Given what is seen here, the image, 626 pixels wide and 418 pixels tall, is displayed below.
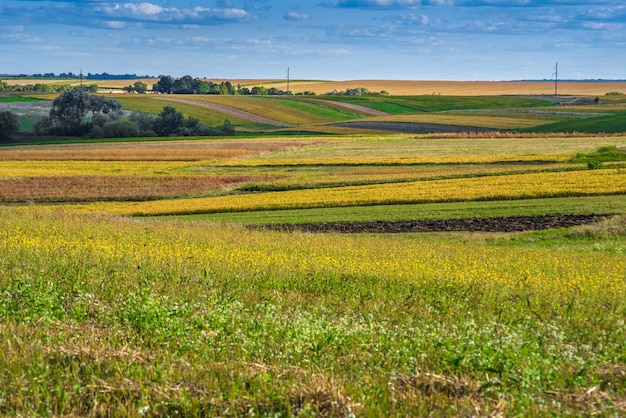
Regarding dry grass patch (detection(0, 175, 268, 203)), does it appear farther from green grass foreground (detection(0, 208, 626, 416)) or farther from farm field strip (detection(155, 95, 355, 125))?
farm field strip (detection(155, 95, 355, 125))

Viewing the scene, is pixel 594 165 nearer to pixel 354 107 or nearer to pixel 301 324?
pixel 301 324

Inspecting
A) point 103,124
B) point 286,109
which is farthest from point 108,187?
point 286,109

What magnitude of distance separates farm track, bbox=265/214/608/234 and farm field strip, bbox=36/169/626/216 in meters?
5.68

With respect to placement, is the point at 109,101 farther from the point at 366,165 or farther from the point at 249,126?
the point at 366,165

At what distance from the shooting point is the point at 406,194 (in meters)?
37.8

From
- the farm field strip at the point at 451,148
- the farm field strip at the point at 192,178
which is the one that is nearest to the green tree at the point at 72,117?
the farm field strip at the point at 451,148

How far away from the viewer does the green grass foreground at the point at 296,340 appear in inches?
243

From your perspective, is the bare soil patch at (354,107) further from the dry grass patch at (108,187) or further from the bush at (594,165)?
the bush at (594,165)

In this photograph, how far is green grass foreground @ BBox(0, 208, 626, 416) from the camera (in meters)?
6.17

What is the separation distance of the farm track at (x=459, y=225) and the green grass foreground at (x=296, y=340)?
45.8 ft

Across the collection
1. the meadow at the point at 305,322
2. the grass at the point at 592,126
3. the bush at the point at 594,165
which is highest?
the grass at the point at 592,126

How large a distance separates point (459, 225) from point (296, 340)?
72.9 ft

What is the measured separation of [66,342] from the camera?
757 centimetres

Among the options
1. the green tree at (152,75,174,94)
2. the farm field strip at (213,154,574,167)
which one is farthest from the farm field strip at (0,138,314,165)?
the green tree at (152,75,174,94)
